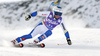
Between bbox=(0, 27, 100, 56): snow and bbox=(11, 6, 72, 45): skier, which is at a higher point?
bbox=(11, 6, 72, 45): skier

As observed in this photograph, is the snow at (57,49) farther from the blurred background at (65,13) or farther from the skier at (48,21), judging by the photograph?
the blurred background at (65,13)

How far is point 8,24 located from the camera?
61.8 ft

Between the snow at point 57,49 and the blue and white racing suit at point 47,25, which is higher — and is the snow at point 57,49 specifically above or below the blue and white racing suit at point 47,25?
below

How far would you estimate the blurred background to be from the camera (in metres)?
16.7

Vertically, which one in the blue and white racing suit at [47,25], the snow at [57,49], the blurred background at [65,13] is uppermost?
the blurred background at [65,13]

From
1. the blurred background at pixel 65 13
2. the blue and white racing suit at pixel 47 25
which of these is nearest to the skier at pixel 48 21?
the blue and white racing suit at pixel 47 25

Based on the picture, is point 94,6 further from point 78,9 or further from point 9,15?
point 9,15

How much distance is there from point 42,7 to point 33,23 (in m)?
2.54

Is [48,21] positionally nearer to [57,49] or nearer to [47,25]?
[47,25]

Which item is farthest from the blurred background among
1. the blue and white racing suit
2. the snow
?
the blue and white racing suit

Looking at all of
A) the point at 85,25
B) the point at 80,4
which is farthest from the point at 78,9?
the point at 85,25

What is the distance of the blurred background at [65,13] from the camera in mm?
16672

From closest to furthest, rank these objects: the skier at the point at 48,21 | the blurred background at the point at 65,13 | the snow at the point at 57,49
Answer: the snow at the point at 57,49 < the skier at the point at 48,21 < the blurred background at the point at 65,13

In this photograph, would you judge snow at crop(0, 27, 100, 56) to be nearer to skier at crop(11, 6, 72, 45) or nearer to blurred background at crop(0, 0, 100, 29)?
skier at crop(11, 6, 72, 45)
